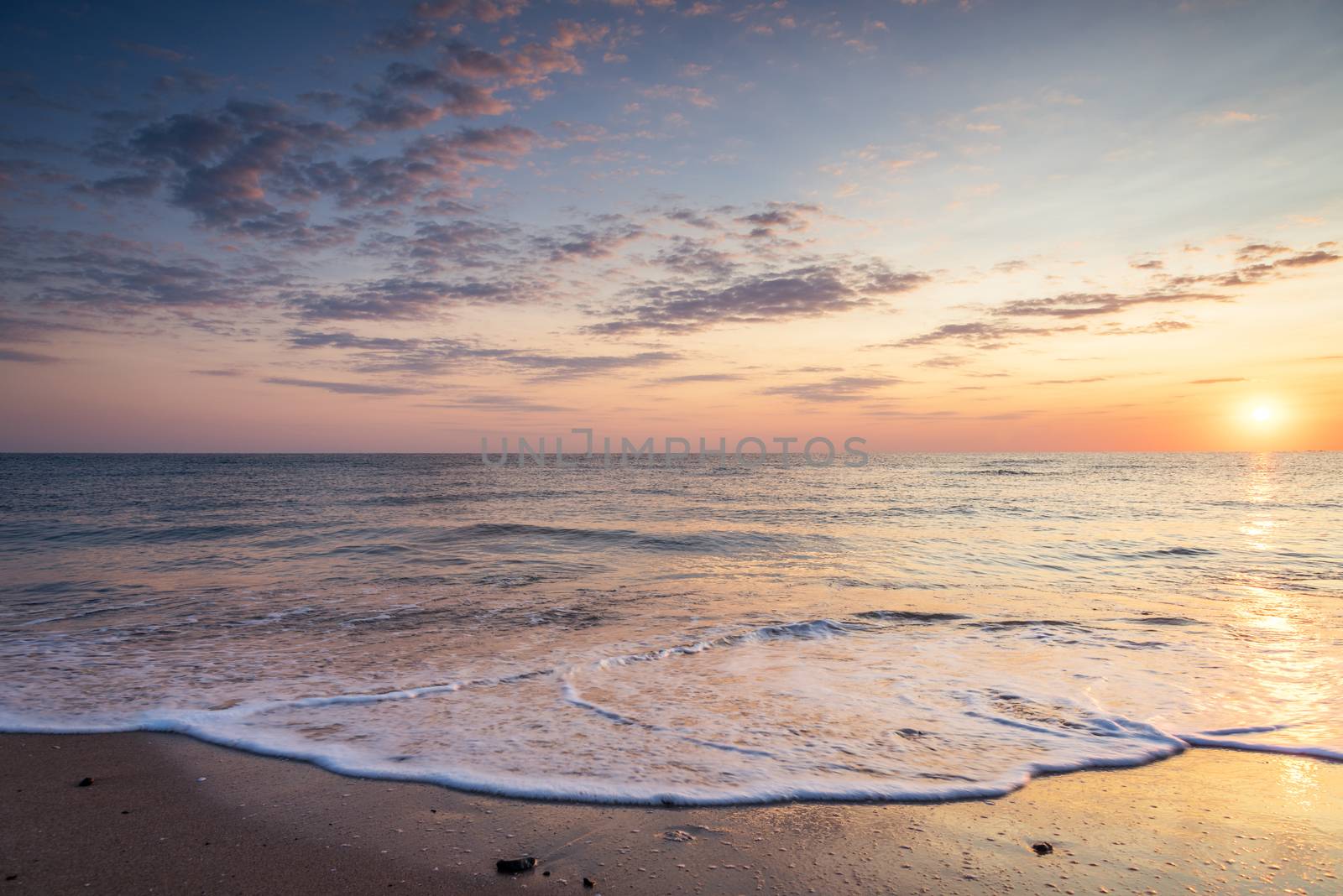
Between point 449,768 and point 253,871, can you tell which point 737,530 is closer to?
point 449,768

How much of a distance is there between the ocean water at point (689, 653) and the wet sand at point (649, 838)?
33 cm

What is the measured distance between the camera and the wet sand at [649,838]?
368cm

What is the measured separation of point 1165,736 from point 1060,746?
3.54ft

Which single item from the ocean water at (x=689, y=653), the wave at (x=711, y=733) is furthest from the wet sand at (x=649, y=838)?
the ocean water at (x=689, y=653)

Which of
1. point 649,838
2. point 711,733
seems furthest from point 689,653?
point 649,838

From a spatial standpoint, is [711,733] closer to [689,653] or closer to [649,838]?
[649,838]

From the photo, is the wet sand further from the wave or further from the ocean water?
the ocean water

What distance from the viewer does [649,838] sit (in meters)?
4.16

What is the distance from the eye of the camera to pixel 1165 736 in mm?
5855

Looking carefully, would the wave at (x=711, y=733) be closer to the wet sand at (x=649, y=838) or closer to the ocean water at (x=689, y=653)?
the ocean water at (x=689, y=653)

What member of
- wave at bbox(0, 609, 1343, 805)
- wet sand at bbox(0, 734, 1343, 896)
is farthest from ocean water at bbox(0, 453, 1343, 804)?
wet sand at bbox(0, 734, 1343, 896)

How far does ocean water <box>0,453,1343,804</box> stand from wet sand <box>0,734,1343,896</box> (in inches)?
13.0

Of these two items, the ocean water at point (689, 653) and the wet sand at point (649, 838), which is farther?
the ocean water at point (689, 653)

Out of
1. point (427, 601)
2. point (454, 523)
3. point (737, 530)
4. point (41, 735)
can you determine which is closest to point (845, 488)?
point (737, 530)
